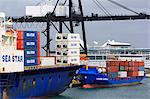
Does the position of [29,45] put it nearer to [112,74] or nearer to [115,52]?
[112,74]

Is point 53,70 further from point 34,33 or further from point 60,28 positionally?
point 60,28

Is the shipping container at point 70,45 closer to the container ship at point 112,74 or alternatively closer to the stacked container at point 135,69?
the container ship at point 112,74

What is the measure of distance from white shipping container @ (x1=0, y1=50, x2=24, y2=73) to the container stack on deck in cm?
3503

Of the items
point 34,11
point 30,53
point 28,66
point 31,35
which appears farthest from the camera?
point 34,11

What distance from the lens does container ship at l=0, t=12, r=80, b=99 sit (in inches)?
1711

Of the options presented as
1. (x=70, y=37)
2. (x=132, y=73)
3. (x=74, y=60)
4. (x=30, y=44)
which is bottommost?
(x=132, y=73)

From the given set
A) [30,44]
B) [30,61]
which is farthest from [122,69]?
[30,44]

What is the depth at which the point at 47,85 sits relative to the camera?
52469 mm

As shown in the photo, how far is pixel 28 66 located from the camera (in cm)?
4772

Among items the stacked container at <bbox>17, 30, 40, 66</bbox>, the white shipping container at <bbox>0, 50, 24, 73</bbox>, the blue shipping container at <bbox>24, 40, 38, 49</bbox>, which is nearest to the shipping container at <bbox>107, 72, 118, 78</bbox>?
the stacked container at <bbox>17, 30, 40, 66</bbox>

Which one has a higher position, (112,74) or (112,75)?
(112,74)

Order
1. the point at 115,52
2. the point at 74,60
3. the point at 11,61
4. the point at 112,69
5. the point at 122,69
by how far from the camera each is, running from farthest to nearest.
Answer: the point at 115,52 < the point at 122,69 < the point at 112,69 < the point at 74,60 < the point at 11,61

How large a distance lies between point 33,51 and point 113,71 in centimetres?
3395

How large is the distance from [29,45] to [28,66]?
194 cm
